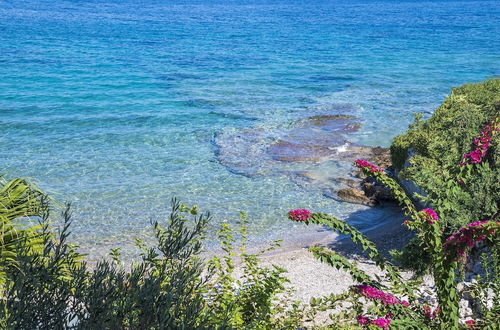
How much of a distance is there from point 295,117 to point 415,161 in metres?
15.3

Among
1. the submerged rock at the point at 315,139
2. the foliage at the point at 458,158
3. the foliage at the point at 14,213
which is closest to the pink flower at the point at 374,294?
the foliage at the point at 458,158

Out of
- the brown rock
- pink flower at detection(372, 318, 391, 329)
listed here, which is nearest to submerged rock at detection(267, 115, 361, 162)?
the brown rock

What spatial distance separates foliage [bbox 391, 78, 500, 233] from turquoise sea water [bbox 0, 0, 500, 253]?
3123mm

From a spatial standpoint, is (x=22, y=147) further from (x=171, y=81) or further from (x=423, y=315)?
(x=423, y=315)

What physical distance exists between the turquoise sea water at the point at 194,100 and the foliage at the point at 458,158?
3.12 meters

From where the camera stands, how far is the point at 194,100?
3522cm

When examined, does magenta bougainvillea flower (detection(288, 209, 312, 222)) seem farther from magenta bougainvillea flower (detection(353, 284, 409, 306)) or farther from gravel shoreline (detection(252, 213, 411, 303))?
gravel shoreline (detection(252, 213, 411, 303))

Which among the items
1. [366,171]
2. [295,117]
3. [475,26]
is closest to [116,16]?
[475,26]

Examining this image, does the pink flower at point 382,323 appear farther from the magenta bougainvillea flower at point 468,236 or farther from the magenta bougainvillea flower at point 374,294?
the magenta bougainvillea flower at point 468,236

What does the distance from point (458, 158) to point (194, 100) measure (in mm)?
23134

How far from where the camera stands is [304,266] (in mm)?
14750

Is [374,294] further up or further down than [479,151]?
further down

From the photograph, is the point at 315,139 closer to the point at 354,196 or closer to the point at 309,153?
the point at 309,153

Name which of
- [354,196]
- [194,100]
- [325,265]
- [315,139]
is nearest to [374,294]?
[325,265]
